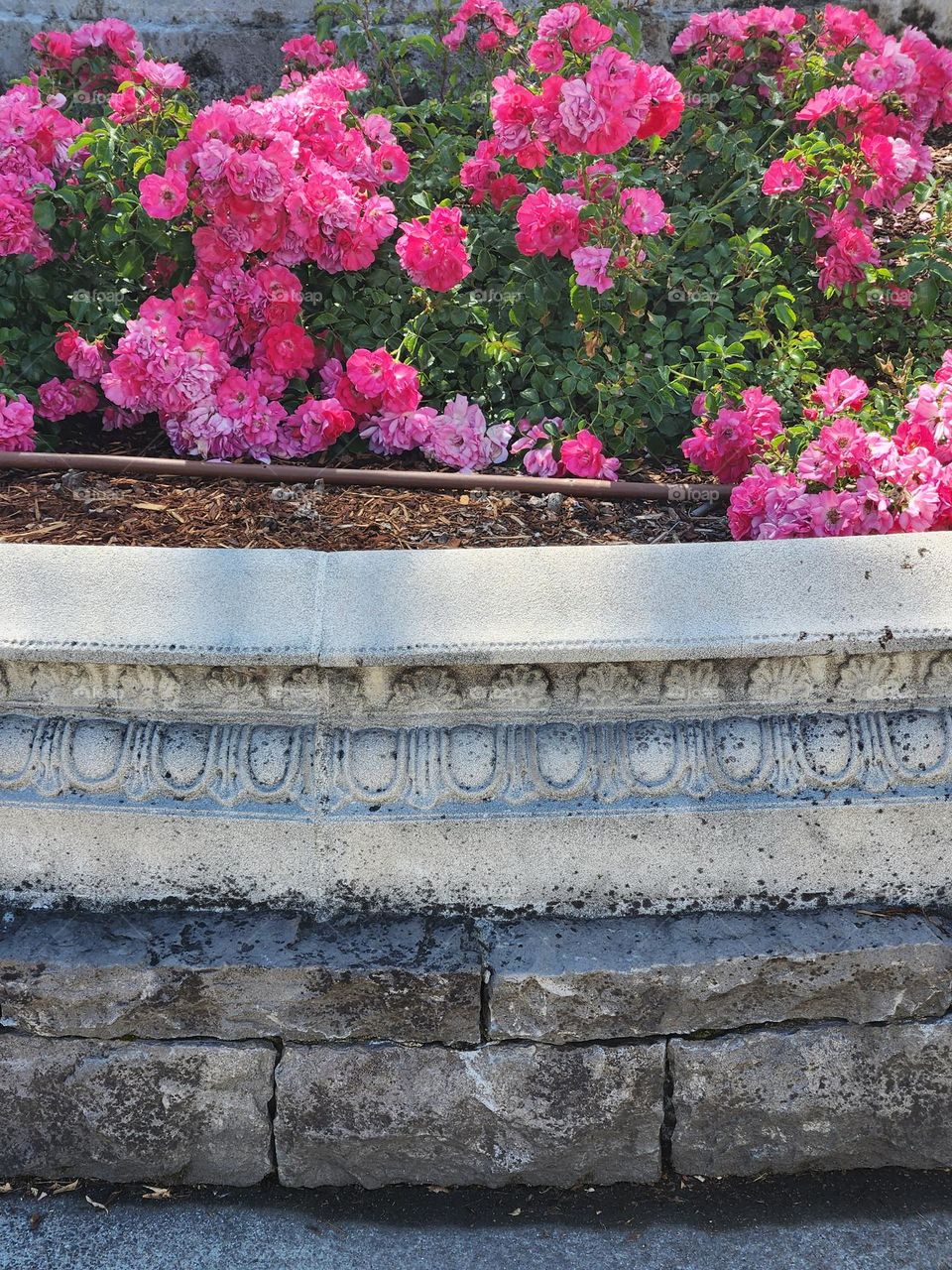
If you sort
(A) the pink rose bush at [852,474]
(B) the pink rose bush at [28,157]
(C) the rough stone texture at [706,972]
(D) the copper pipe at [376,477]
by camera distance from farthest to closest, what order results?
(B) the pink rose bush at [28,157], (D) the copper pipe at [376,477], (A) the pink rose bush at [852,474], (C) the rough stone texture at [706,972]

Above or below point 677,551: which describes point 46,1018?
below

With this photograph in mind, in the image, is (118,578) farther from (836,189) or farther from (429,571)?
(836,189)

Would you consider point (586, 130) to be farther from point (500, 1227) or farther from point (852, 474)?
point (500, 1227)

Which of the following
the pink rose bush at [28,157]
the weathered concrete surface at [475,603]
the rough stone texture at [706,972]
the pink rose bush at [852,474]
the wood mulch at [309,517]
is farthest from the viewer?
the pink rose bush at [28,157]

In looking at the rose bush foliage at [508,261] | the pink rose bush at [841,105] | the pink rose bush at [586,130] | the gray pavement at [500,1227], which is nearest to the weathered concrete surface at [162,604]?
the rose bush foliage at [508,261]

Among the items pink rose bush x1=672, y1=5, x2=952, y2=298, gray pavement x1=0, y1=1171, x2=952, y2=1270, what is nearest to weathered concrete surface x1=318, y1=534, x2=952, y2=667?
gray pavement x1=0, y1=1171, x2=952, y2=1270

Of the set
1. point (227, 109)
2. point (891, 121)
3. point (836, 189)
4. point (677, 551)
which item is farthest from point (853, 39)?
point (677, 551)

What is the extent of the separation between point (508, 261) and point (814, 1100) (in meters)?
1.95

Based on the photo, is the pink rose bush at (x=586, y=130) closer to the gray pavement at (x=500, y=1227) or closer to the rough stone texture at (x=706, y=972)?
the rough stone texture at (x=706, y=972)

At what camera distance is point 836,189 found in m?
2.71

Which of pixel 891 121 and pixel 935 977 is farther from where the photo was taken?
pixel 891 121

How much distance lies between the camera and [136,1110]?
1.80m

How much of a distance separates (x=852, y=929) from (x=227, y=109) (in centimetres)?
201

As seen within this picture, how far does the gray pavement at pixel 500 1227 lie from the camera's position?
67.1 inches
